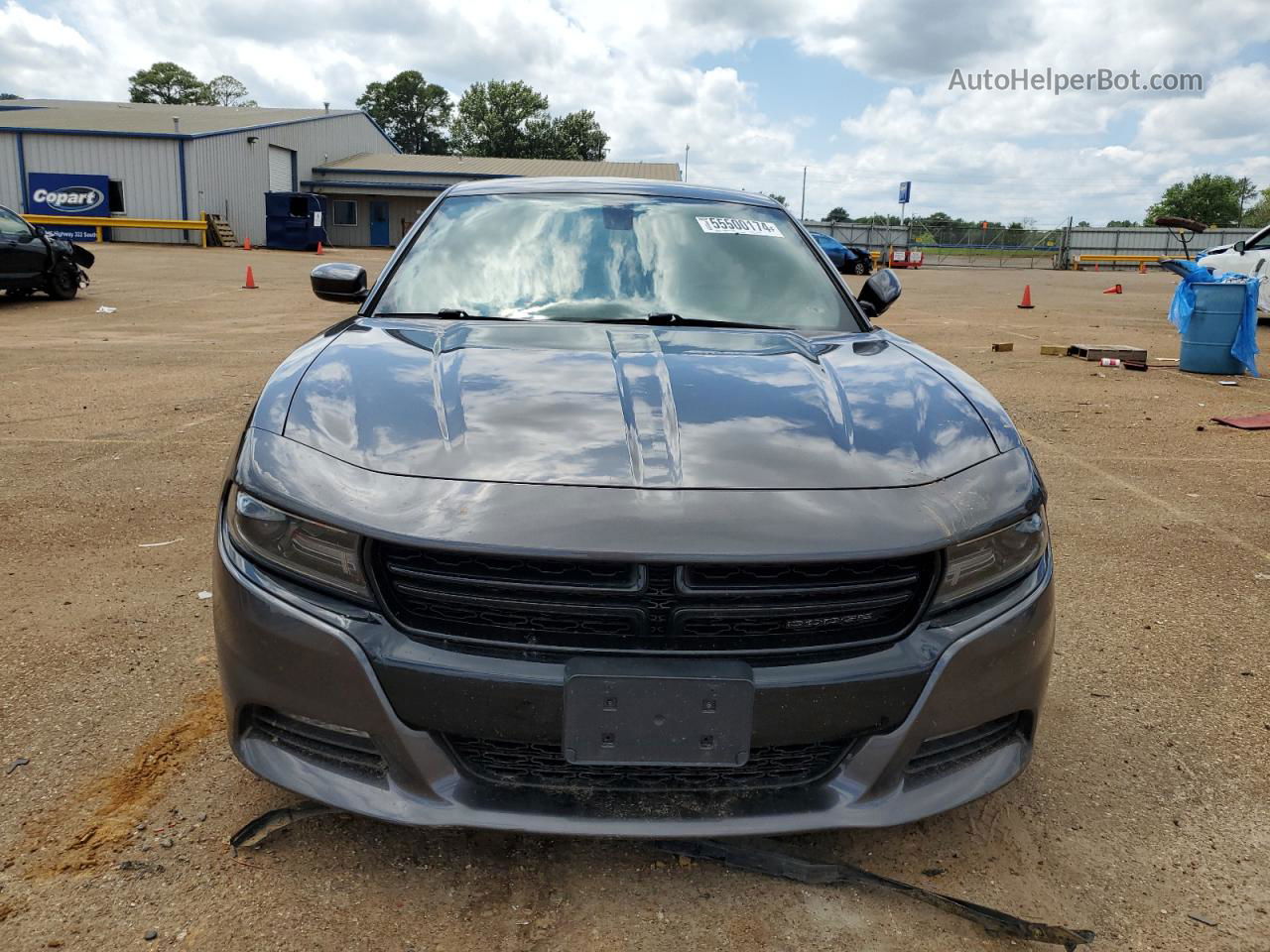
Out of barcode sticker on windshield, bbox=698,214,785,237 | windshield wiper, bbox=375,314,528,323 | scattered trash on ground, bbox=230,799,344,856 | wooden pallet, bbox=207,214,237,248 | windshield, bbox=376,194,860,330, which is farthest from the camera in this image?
wooden pallet, bbox=207,214,237,248

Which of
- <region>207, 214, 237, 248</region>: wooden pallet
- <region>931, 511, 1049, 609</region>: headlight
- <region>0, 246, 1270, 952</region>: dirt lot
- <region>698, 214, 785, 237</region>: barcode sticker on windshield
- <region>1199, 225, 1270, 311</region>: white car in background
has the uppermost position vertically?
<region>207, 214, 237, 248</region>: wooden pallet

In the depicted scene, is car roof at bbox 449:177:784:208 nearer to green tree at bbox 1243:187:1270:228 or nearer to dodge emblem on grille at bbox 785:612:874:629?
dodge emblem on grille at bbox 785:612:874:629

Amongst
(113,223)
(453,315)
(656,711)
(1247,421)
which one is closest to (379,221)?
(113,223)

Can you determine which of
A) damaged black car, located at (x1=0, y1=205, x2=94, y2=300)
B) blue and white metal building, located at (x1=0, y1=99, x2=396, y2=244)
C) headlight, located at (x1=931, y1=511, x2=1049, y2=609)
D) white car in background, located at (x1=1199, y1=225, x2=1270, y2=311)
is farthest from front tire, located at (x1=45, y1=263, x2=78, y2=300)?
blue and white metal building, located at (x1=0, y1=99, x2=396, y2=244)

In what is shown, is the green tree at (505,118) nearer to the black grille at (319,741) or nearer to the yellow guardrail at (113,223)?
the yellow guardrail at (113,223)

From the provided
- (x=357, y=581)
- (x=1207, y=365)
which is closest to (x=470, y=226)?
(x=357, y=581)

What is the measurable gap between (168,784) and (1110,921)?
2.08m

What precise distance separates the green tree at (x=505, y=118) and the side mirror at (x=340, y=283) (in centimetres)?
7617

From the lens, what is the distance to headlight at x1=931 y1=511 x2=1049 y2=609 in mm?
1897

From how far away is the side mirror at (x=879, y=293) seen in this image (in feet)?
11.8

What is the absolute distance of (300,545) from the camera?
A: 74.0 inches

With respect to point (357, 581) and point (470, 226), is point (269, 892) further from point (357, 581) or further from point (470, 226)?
point (470, 226)

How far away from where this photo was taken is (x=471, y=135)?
77938mm

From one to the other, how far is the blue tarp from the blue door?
1570 inches
